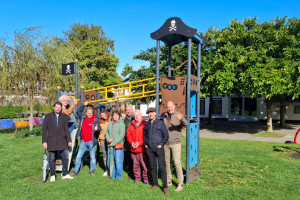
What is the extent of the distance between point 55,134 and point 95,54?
28009mm

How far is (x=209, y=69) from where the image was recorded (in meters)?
16.6

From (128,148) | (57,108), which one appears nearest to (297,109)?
(128,148)

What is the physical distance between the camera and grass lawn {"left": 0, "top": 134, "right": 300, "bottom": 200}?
5.16 metres

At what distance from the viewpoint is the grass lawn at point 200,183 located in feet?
16.9

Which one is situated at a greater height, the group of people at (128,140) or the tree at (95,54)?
the tree at (95,54)

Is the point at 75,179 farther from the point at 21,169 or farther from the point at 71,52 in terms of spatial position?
the point at 71,52

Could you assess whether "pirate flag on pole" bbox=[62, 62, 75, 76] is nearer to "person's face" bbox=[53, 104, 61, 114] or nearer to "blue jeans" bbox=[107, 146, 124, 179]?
"person's face" bbox=[53, 104, 61, 114]

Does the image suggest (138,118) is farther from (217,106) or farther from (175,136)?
(217,106)

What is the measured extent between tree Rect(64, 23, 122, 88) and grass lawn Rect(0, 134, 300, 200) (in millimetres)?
23282

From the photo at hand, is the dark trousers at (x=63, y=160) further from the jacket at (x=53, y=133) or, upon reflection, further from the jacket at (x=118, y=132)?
the jacket at (x=118, y=132)

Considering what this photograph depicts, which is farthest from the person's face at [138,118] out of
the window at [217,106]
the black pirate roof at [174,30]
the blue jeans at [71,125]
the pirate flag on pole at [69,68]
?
the window at [217,106]

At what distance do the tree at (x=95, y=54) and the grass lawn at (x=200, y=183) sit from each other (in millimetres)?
23282

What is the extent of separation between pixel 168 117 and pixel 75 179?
2.68 m

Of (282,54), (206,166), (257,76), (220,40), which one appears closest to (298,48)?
(282,54)
